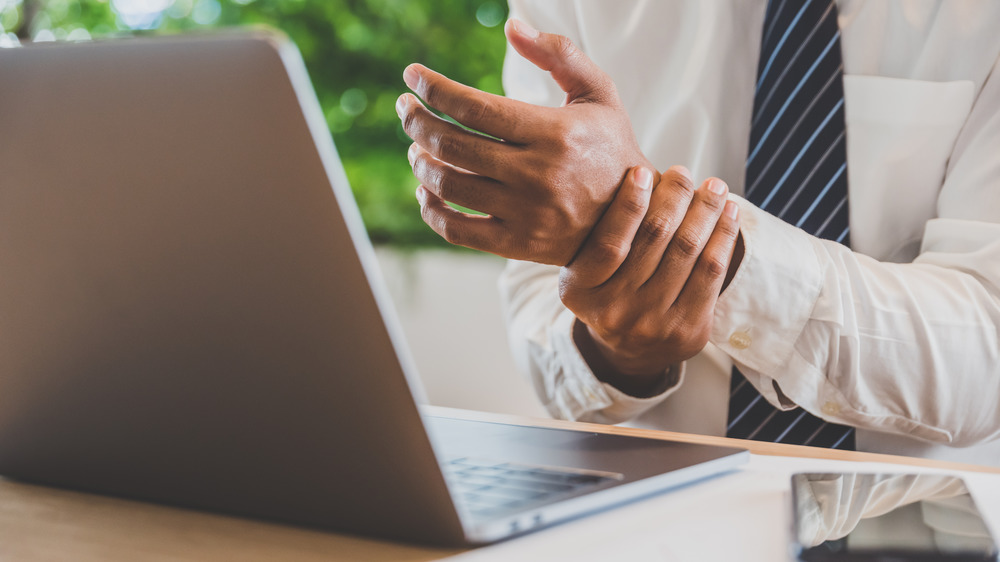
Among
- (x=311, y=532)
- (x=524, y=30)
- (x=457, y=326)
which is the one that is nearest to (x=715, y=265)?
(x=524, y=30)

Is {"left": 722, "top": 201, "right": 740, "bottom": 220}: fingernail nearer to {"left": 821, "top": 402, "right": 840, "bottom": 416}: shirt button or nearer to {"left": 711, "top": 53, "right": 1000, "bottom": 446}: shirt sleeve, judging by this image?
{"left": 711, "top": 53, "right": 1000, "bottom": 446}: shirt sleeve

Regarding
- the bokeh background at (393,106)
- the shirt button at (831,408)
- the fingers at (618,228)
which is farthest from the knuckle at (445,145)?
the bokeh background at (393,106)

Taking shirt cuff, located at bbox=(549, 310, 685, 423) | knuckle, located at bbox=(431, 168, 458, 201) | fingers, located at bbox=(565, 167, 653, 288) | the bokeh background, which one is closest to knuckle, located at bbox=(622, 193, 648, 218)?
fingers, located at bbox=(565, 167, 653, 288)

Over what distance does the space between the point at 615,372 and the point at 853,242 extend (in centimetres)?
26

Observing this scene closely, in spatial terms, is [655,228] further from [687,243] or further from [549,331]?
[549,331]

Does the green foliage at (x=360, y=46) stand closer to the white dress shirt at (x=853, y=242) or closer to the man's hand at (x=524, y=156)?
the white dress shirt at (x=853, y=242)

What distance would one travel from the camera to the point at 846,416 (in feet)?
2.19

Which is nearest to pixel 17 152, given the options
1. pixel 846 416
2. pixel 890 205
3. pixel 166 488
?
pixel 166 488

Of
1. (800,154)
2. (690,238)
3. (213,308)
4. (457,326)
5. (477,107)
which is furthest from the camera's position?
(457,326)

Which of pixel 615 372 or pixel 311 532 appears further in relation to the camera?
pixel 615 372

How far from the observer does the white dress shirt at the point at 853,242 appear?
0.65 m

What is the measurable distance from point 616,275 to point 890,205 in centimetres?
36

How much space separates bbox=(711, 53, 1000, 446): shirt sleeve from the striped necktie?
0.26 ft

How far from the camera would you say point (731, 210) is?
1.90ft
